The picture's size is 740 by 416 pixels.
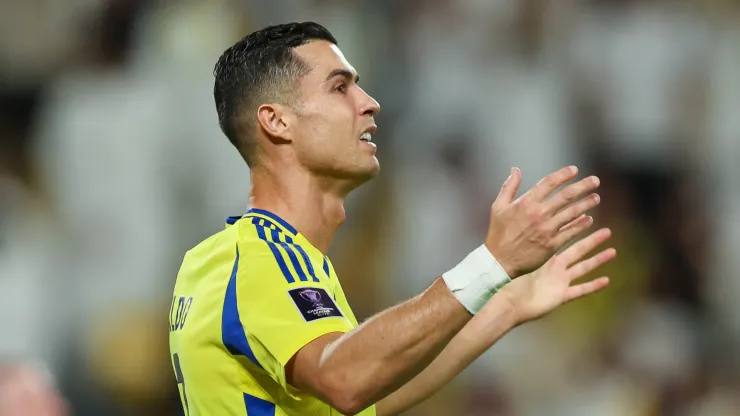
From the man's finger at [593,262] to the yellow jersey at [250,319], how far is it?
784 millimetres

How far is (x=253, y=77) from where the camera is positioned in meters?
3.81

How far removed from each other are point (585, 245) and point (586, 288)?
0.17 metres

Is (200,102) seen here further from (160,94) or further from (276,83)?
(276,83)

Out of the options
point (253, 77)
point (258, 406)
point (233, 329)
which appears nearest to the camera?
point (233, 329)

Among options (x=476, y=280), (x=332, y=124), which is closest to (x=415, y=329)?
(x=476, y=280)

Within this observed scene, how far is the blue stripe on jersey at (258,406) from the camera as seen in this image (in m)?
3.09

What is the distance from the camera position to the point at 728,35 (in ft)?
22.7

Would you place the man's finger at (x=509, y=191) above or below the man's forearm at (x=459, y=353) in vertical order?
above

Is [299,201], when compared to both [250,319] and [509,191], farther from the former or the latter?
[509,191]

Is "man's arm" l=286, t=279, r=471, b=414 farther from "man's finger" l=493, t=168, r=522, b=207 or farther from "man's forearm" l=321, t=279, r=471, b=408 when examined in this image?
"man's finger" l=493, t=168, r=522, b=207

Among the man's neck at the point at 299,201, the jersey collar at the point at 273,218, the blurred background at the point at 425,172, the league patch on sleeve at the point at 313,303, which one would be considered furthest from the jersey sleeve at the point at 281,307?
the blurred background at the point at 425,172

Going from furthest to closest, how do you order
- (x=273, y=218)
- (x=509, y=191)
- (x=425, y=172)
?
(x=425, y=172)
(x=273, y=218)
(x=509, y=191)

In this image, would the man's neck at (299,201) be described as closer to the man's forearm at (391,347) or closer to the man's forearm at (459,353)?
the man's forearm at (459,353)

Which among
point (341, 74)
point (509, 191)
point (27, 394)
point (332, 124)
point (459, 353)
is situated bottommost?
point (27, 394)
